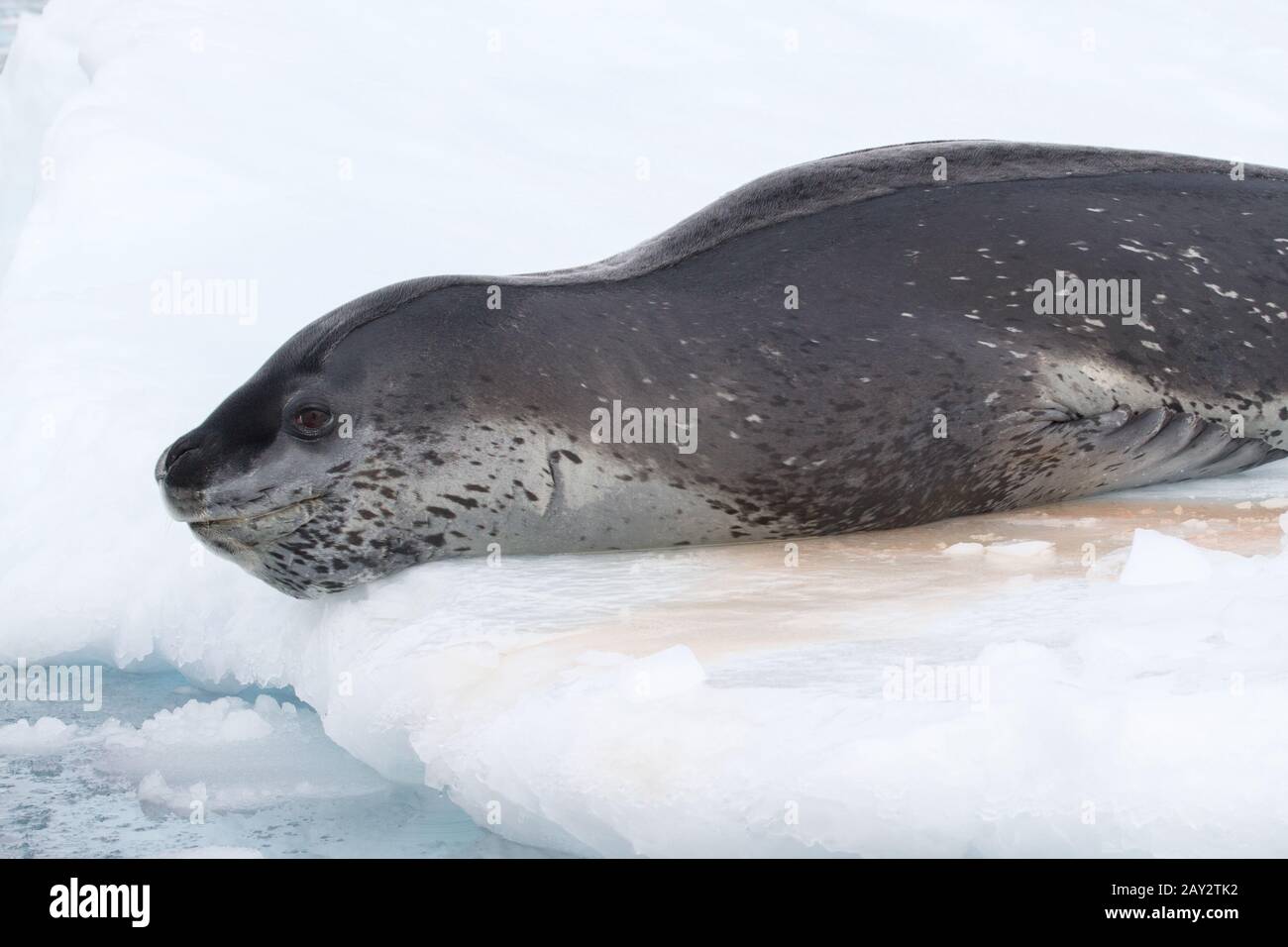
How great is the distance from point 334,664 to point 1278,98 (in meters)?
5.85

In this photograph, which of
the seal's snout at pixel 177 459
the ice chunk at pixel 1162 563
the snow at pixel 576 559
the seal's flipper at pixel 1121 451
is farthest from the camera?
the seal's flipper at pixel 1121 451

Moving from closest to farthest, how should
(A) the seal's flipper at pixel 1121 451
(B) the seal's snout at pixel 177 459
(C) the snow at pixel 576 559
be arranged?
(C) the snow at pixel 576 559
(B) the seal's snout at pixel 177 459
(A) the seal's flipper at pixel 1121 451

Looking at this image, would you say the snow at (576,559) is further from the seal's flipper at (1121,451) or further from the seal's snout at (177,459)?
the seal's snout at (177,459)

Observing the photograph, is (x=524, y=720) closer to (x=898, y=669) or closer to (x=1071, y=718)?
(x=898, y=669)

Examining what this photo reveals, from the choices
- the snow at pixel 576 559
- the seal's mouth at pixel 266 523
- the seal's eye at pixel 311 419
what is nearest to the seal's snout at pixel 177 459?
the seal's mouth at pixel 266 523

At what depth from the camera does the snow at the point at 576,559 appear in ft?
7.64

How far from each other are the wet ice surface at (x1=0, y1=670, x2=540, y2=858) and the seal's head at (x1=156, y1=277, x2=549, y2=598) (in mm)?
363

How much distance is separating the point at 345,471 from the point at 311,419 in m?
0.14

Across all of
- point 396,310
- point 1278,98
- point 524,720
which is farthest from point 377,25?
point 524,720

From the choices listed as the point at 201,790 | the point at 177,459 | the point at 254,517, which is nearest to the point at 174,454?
the point at 177,459

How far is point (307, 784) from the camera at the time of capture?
10.1ft

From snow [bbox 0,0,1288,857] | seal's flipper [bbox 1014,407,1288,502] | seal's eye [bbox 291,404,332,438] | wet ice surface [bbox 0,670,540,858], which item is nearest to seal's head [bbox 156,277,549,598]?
seal's eye [bbox 291,404,332,438]

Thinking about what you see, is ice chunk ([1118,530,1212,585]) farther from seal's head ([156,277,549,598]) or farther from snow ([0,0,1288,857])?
seal's head ([156,277,549,598])

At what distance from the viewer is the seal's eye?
3446mm
